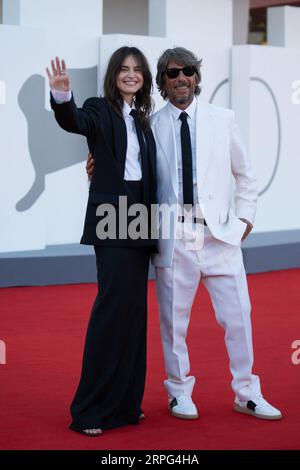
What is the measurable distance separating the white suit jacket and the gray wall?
8.29 meters

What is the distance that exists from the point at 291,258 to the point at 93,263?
6.91ft

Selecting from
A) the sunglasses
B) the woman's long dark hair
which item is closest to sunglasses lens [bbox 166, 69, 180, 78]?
the sunglasses

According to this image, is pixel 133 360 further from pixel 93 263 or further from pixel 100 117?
pixel 93 263

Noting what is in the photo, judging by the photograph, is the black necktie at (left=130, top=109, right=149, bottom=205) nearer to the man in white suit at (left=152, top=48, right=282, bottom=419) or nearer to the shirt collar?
the man in white suit at (left=152, top=48, right=282, bottom=419)

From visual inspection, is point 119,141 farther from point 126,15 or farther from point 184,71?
point 126,15

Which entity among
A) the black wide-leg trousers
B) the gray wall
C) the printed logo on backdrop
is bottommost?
the black wide-leg trousers

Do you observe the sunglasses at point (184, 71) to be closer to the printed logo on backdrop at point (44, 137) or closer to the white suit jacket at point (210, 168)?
the white suit jacket at point (210, 168)

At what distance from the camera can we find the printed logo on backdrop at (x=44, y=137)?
8.27 meters

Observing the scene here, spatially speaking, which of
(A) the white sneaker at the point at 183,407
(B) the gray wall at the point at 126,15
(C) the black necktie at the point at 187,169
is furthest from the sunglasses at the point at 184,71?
(B) the gray wall at the point at 126,15

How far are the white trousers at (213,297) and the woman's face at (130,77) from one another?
2.01ft

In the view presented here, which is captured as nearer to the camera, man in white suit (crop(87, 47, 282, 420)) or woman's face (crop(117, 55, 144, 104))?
woman's face (crop(117, 55, 144, 104))

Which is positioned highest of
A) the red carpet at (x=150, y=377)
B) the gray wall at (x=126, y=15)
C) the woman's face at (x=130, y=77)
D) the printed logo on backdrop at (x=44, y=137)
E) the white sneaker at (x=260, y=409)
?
the gray wall at (x=126, y=15)

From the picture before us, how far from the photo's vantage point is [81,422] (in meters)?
3.80

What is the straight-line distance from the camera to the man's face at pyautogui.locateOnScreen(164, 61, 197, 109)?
13.1 feet
